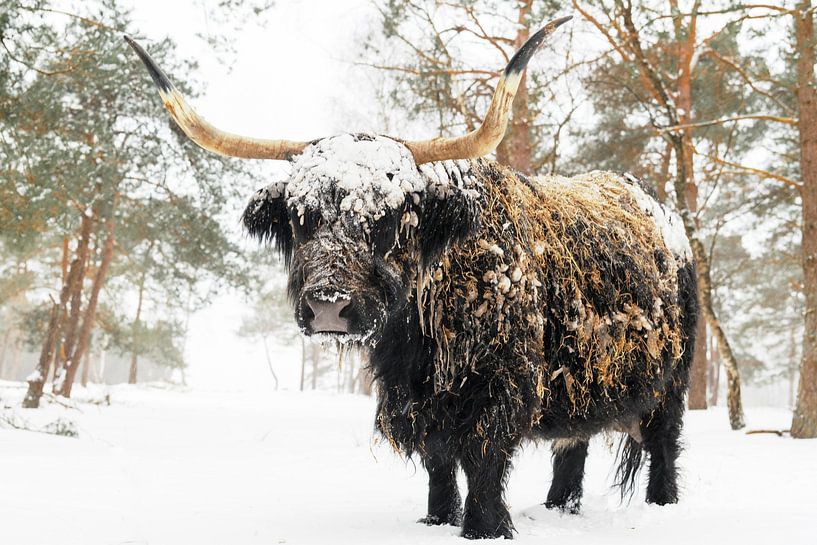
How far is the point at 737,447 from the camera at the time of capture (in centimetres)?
845

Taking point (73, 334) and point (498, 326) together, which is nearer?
point (498, 326)

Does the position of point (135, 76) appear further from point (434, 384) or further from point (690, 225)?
point (434, 384)

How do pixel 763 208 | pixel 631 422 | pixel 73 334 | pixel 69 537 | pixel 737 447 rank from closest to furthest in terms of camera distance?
pixel 69 537 → pixel 631 422 → pixel 737 447 → pixel 73 334 → pixel 763 208

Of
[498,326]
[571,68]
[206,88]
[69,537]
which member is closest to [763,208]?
[571,68]

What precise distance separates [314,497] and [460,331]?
2426 millimetres

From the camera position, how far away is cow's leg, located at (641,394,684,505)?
4.80 meters

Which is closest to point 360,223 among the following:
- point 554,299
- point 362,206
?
point 362,206

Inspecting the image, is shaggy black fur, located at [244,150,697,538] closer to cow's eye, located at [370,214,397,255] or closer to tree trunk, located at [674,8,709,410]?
cow's eye, located at [370,214,397,255]

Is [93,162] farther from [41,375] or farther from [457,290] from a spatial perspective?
[457,290]

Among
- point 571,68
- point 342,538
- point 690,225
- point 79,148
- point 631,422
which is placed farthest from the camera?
point 571,68

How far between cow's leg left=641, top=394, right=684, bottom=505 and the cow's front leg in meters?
1.86

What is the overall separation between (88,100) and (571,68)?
26.4 feet

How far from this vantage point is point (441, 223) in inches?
130

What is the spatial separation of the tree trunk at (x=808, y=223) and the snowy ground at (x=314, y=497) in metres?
0.51
